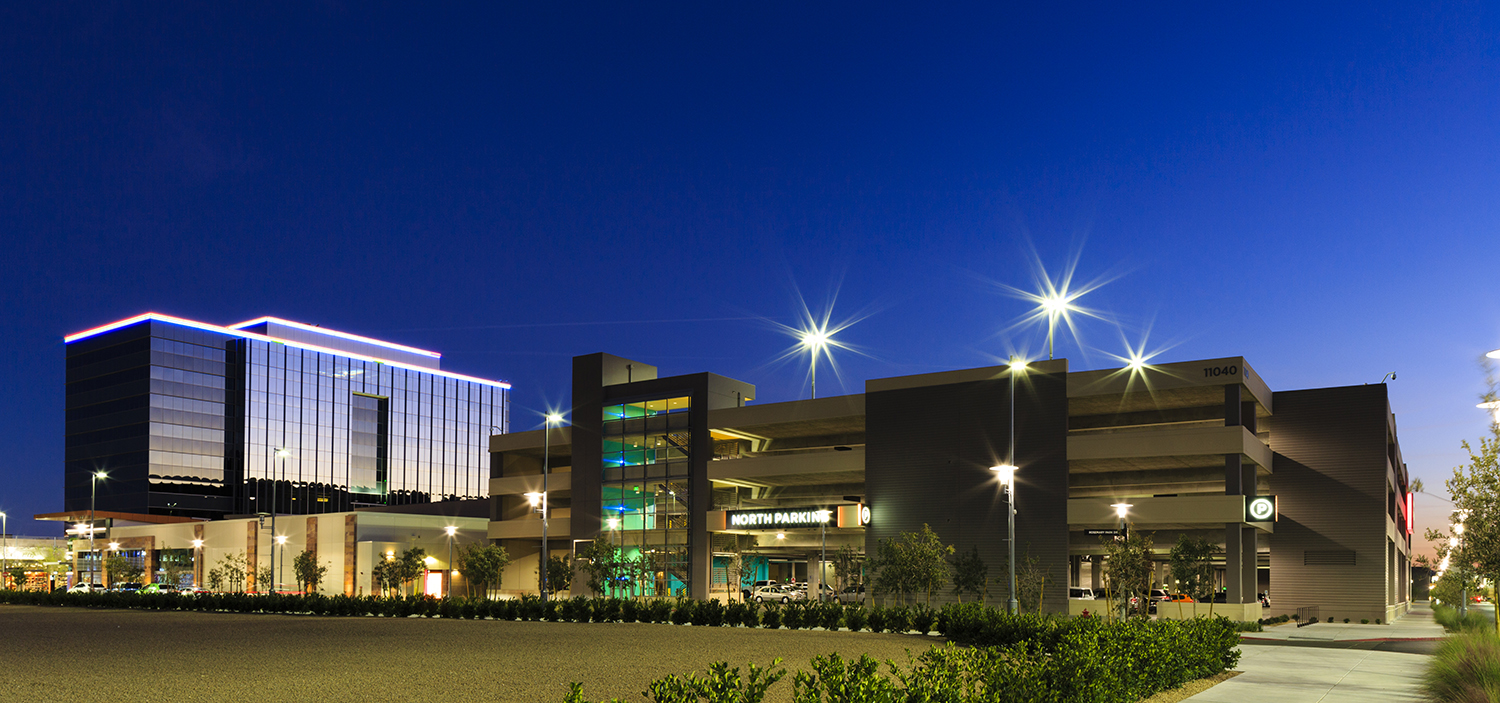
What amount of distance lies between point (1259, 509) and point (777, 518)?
28.0 m

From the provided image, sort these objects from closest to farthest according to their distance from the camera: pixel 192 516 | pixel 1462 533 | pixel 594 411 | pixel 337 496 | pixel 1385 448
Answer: pixel 1462 533, pixel 1385 448, pixel 594 411, pixel 192 516, pixel 337 496

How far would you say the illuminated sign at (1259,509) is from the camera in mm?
53894

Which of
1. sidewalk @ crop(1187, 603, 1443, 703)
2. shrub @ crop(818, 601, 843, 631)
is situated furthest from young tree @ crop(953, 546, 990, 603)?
sidewalk @ crop(1187, 603, 1443, 703)

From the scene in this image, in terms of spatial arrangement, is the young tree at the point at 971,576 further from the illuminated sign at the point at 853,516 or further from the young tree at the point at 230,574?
the young tree at the point at 230,574

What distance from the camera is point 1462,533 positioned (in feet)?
74.1

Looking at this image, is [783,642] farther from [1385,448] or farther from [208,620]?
[1385,448]

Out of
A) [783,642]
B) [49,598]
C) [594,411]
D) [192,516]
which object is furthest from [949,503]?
[192,516]

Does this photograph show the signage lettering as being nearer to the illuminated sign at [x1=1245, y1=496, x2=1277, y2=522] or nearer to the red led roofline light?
the illuminated sign at [x1=1245, y1=496, x2=1277, y2=522]

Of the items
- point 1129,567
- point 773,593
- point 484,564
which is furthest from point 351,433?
point 1129,567

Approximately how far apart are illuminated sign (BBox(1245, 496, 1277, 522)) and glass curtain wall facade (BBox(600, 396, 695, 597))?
3489 cm

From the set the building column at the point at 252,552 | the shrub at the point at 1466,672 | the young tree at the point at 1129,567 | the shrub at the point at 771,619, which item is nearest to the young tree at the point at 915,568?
the young tree at the point at 1129,567

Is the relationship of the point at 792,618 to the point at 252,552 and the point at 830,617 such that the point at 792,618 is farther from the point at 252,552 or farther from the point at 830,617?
the point at 252,552

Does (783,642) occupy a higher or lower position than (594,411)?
lower

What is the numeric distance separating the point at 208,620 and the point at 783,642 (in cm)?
2626
